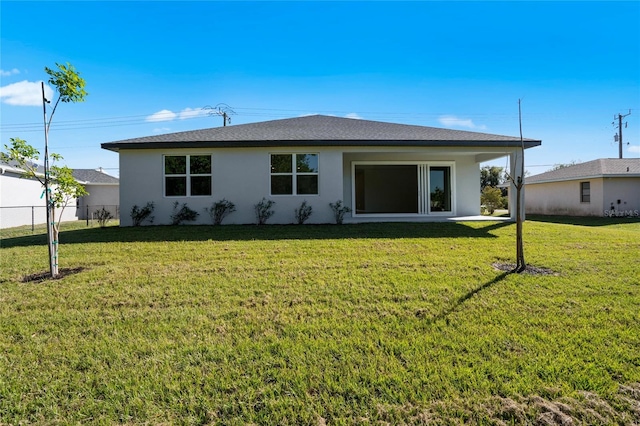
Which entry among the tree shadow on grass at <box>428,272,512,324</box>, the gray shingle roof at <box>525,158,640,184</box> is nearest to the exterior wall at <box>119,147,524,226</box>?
the tree shadow on grass at <box>428,272,512,324</box>

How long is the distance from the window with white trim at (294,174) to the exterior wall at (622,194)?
1798cm

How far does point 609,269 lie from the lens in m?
5.65

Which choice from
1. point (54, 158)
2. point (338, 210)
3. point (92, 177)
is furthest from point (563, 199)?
point (92, 177)

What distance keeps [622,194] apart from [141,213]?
25.0 metres

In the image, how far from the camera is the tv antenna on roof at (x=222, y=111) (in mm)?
26469

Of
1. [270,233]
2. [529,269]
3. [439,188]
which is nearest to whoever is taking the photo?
[529,269]

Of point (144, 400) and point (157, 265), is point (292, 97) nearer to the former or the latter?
point (157, 265)

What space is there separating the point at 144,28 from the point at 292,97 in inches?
362

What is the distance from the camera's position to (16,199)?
17781 mm

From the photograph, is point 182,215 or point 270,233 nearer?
point 270,233

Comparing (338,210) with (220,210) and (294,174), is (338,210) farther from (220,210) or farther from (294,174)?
(220,210)

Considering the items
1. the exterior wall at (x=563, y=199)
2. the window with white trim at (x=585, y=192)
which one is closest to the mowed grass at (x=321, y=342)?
the exterior wall at (x=563, y=199)

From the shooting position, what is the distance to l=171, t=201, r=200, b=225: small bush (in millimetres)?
11359

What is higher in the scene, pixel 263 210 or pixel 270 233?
pixel 263 210
